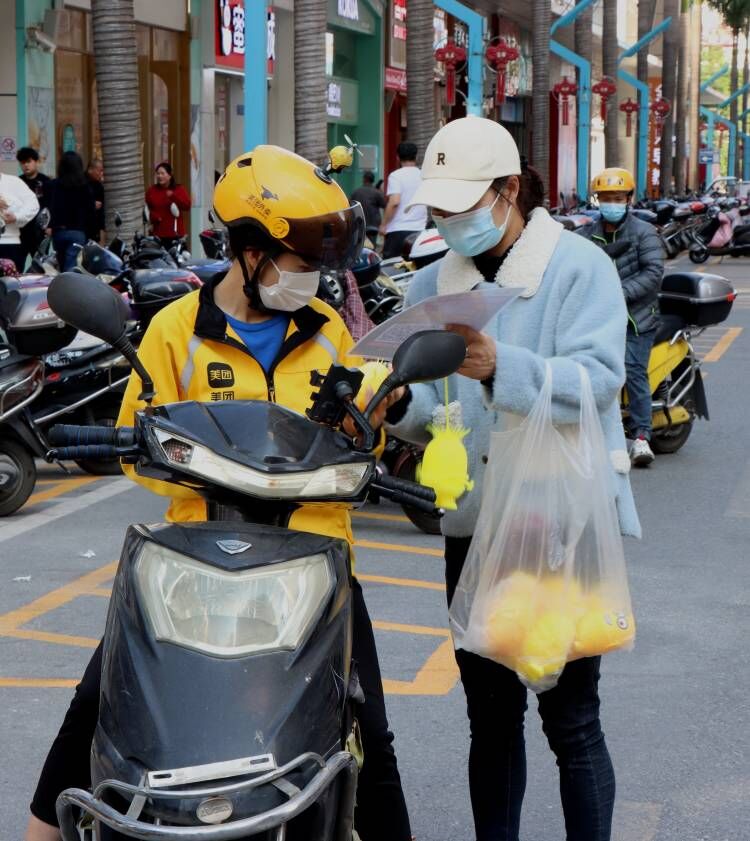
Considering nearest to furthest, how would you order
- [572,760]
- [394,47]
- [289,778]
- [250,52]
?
[289,778] → [572,760] → [250,52] → [394,47]

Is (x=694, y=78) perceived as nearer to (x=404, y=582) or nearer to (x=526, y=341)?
(x=404, y=582)

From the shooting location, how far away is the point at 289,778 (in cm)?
241

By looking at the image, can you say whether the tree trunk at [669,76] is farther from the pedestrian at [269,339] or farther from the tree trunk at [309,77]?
the pedestrian at [269,339]

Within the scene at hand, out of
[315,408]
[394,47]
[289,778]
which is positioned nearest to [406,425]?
[315,408]

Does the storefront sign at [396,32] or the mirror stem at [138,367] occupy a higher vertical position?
the storefront sign at [396,32]

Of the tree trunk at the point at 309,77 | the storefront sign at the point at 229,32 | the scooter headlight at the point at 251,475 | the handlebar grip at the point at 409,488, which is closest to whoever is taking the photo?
the scooter headlight at the point at 251,475

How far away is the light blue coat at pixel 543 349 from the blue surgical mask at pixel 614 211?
6.38 metres

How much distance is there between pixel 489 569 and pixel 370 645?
0.33 meters

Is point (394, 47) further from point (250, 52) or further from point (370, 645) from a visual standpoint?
point (370, 645)

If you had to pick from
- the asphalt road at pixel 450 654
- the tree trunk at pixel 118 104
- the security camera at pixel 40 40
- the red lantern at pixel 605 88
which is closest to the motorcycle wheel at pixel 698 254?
the security camera at pixel 40 40

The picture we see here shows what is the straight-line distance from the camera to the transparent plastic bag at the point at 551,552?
10.7 feet

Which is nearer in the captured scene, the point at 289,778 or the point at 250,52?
the point at 289,778

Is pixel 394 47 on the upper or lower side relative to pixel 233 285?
upper

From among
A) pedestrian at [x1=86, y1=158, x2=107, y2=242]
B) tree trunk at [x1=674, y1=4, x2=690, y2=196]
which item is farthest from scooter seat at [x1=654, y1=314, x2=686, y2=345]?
tree trunk at [x1=674, y1=4, x2=690, y2=196]
